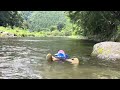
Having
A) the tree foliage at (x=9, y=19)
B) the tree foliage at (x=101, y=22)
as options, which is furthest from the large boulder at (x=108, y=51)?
the tree foliage at (x=9, y=19)

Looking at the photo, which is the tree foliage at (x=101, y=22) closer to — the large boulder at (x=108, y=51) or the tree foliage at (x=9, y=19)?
the large boulder at (x=108, y=51)

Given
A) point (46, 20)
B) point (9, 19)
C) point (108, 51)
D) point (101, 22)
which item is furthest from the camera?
point (46, 20)

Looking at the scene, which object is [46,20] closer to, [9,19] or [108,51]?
[9,19]

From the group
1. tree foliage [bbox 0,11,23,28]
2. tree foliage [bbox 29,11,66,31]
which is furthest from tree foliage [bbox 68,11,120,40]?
tree foliage [bbox 29,11,66,31]

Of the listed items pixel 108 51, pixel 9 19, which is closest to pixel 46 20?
pixel 9 19

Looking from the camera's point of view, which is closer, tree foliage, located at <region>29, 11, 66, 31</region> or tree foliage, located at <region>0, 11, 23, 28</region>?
tree foliage, located at <region>0, 11, 23, 28</region>

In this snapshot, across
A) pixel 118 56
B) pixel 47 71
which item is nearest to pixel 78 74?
pixel 47 71

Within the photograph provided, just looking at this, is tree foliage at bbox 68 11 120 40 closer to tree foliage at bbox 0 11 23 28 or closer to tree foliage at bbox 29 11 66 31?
tree foliage at bbox 0 11 23 28

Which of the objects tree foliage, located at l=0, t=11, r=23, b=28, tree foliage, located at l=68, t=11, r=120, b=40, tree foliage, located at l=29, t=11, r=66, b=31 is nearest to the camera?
tree foliage, located at l=68, t=11, r=120, b=40

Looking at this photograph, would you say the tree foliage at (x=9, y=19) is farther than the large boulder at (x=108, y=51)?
Yes

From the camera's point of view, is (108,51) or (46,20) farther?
(46,20)

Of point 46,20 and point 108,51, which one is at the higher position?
point 108,51
